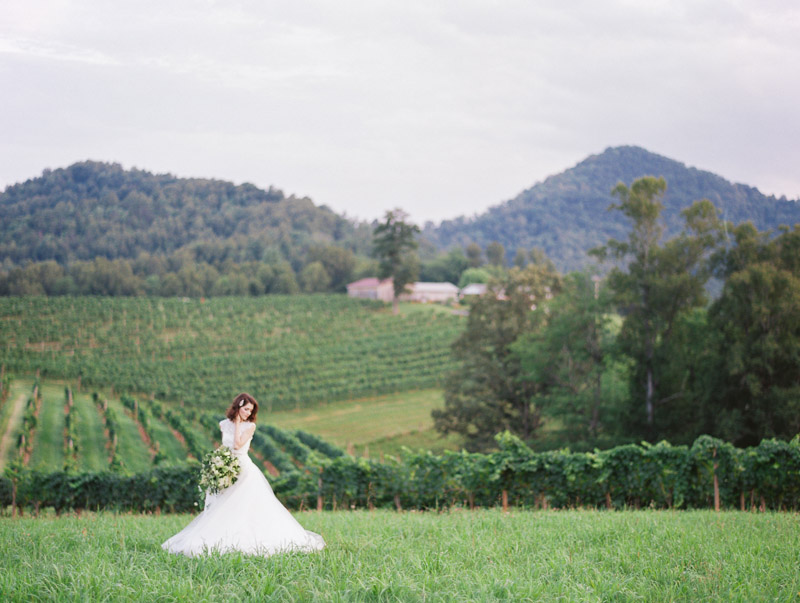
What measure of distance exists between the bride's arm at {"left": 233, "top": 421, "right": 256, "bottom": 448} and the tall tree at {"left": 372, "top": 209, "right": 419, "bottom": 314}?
222ft

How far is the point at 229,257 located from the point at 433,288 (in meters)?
35.8

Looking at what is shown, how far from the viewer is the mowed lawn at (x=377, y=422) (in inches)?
1359

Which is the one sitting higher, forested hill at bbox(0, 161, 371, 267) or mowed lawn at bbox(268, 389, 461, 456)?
forested hill at bbox(0, 161, 371, 267)

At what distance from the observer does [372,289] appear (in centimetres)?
8400

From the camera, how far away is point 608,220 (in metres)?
158

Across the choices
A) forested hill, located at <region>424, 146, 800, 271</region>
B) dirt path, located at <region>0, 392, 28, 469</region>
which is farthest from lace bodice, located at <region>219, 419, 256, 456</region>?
forested hill, located at <region>424, 146, 800, 271</region>

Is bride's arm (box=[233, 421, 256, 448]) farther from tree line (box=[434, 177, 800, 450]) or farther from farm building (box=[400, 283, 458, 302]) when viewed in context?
farm building (box=[400, 283, 458, 302])

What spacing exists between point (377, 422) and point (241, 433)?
32758mm

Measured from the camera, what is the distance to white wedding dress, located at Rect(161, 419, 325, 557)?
5.41 m

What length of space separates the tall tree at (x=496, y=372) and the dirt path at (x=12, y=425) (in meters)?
19.1

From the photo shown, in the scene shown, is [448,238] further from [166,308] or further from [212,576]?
[212,576]

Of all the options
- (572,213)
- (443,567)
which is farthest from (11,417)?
(572,213)

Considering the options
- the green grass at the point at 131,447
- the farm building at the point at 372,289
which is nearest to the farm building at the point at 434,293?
the farm building at the point at 372,289

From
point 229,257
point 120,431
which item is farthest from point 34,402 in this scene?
point 229,257
